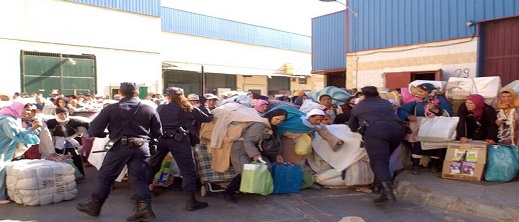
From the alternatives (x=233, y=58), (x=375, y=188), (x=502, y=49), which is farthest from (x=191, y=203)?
(x=233, y=58)

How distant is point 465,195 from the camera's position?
5238 millimetres

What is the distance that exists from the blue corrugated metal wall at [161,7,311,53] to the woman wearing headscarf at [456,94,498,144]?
23.1 metres

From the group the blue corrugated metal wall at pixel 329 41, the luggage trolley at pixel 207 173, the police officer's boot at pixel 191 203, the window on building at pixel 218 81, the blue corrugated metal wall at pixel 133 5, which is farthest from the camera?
the window on building at pixel 218 81

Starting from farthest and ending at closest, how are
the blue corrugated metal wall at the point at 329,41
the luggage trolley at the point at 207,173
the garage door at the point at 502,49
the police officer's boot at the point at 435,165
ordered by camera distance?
the blue corrugated metal wall at the point at 329,41
the garage door at the point at 502,49
the police officer's boot at the point at 435,165
the luggage trolley at the point at 207,173

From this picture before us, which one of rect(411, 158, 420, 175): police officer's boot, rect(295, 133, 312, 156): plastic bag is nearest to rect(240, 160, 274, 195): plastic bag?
rect(295, 133, 312, 156): plastic bag

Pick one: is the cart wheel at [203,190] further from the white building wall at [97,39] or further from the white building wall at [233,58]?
the white building wall at [233,58]

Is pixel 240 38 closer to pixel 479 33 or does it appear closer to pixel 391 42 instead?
pixel 391 42

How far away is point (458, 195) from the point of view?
17.2ft

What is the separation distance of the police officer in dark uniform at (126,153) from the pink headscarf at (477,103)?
4.83 meters

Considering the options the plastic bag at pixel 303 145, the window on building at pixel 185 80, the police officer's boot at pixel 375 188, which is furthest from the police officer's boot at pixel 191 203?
the window on building at pixel 185 80

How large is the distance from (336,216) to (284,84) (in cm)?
3308

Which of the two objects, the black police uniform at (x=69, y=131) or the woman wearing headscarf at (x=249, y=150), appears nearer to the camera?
the woman wearing headscarf at (x=249, y=150)

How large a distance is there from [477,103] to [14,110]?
22.3 ft

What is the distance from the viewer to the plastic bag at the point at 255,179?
5.29m
